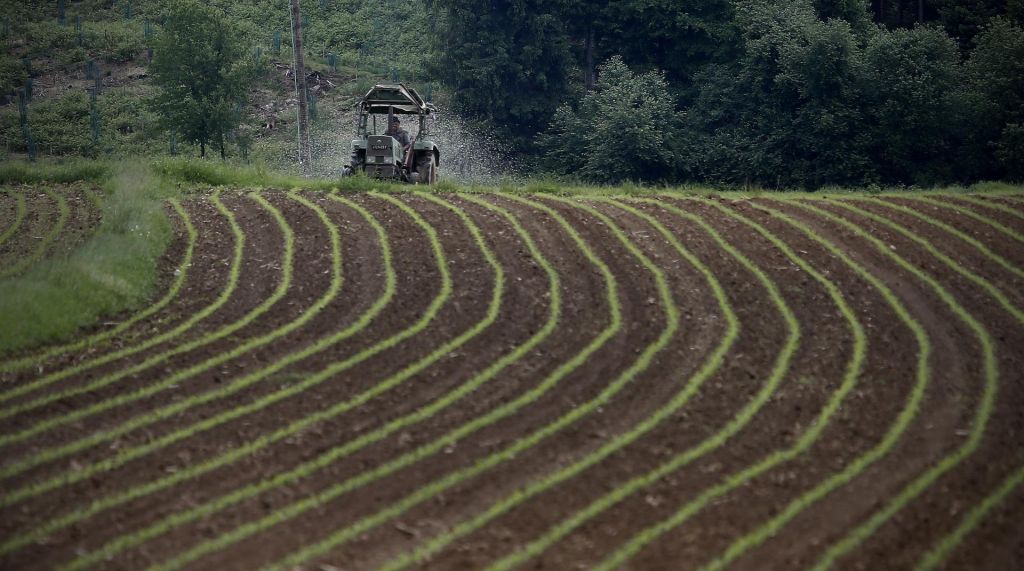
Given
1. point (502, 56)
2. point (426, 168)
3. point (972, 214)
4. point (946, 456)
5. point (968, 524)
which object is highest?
point (502, 56)

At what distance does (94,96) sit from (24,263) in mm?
26331

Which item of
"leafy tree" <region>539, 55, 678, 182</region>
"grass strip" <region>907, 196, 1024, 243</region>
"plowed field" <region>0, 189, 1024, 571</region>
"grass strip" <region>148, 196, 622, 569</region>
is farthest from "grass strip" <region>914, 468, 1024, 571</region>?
"leafy tree" <region>539, 55, 678, 182</region>

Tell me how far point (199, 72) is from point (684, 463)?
27.1 m

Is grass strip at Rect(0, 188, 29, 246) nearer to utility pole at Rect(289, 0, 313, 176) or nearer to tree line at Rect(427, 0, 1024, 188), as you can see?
utility pole at Rect(289, 0, 313, 176)

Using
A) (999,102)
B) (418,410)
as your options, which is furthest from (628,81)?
(418,410)

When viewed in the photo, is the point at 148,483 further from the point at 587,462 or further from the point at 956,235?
the point at 956,235

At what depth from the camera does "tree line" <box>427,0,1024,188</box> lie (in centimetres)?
3653

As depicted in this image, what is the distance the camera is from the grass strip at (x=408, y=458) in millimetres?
9773

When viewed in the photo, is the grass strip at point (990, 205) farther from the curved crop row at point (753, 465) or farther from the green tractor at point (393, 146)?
the green tractor at point (393, 146)

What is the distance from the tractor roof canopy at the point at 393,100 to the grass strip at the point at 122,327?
8.30 meters

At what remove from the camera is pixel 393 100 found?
92.3 feet

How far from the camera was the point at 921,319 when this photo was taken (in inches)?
652

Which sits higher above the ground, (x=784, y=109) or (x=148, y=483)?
(x=784, y=109)

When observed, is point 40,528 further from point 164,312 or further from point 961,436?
point 961,436
